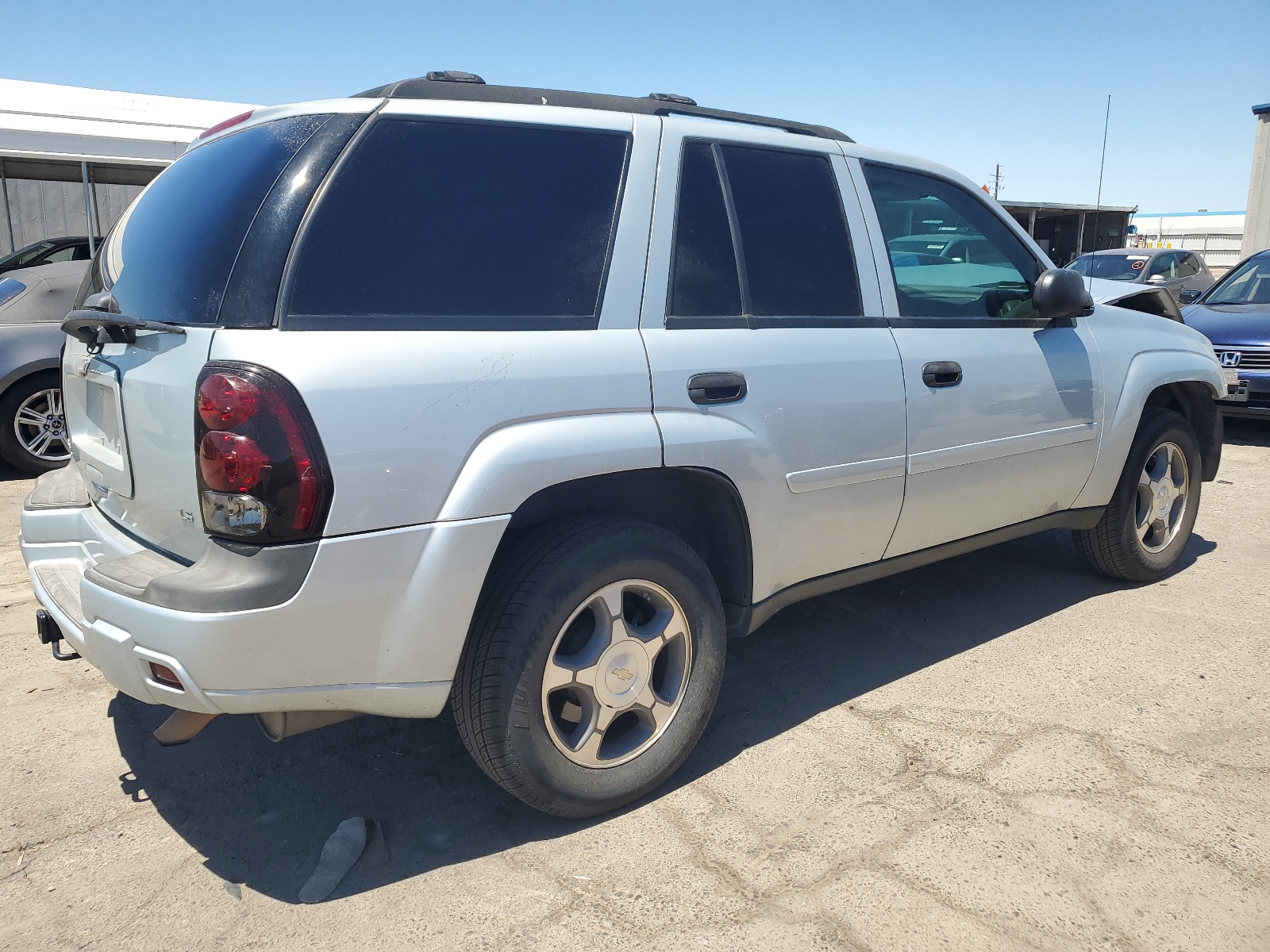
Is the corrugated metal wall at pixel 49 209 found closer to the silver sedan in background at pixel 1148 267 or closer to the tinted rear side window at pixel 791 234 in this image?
the silver sedan in background at pixel 1148 267

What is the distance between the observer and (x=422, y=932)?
2.22 m

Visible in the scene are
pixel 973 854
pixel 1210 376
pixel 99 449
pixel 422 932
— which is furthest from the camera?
pixel 1210 376

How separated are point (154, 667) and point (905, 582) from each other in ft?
11.4

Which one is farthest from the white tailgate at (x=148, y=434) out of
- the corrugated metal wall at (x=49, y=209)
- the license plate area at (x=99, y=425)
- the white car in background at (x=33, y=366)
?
the corrugated metal wall at (x=49, y=209)

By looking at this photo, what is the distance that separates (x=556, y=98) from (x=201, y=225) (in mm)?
1023

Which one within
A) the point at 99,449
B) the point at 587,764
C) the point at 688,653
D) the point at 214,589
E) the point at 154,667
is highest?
the point at 99,449

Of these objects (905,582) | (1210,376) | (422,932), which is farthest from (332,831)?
(1210,376)

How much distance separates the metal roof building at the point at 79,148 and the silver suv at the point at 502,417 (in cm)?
858

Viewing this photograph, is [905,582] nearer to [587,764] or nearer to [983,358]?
[983,358]

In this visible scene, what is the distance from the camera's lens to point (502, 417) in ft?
7.54

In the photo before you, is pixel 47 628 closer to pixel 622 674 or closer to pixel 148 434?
pixel 148 434

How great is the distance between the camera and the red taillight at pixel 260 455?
80.7 inches

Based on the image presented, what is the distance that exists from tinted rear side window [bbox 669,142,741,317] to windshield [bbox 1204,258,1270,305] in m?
8.49

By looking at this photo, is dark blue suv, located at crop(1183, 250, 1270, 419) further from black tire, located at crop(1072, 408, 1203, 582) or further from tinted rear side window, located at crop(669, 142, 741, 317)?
tinted rear side window, located at crop(669, 142, 741, 317)
